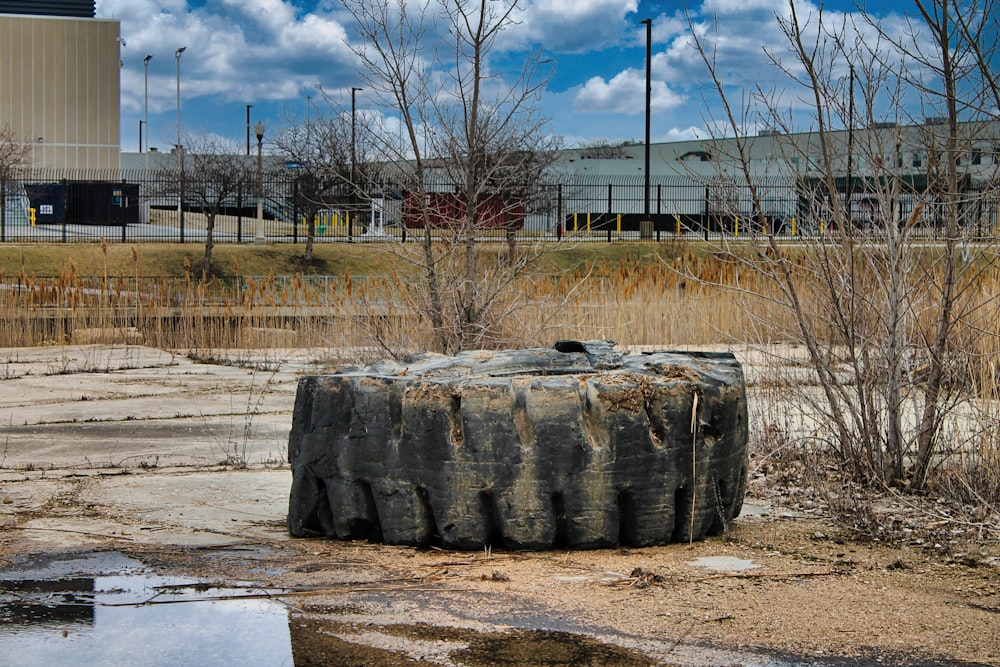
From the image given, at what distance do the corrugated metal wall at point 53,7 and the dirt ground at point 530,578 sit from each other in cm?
6878

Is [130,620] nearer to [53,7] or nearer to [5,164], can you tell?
[5,164]

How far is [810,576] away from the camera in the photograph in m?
4.38

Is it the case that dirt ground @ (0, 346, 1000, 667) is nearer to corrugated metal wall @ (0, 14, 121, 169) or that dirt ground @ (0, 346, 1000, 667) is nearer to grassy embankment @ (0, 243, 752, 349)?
grassy embankment @ (0, 243, 752, 349)

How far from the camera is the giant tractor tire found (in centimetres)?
460

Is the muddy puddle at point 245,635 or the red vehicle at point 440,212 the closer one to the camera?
the muddy puddle at point 245,635

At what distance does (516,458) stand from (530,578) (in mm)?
510

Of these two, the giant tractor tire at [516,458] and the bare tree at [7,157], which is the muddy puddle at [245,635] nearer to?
the giant tractor tire at [516,458]

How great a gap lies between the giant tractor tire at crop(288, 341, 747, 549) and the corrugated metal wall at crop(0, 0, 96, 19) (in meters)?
70.5

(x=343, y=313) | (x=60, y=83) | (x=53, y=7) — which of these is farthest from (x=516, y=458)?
(x=53, y=7)

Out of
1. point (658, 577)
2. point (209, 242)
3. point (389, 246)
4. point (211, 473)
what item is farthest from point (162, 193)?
point (658, 577)

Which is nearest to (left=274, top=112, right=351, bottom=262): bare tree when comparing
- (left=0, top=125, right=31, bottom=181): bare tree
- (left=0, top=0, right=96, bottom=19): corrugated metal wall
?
(left=0, top=125, right=31, bottom=181): bare tree

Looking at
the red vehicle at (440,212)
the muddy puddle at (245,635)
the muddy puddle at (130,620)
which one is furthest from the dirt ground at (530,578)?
the red vehicle at (440,212)

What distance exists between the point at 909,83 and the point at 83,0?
71.5 meters

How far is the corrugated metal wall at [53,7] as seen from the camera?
68.3 meters
